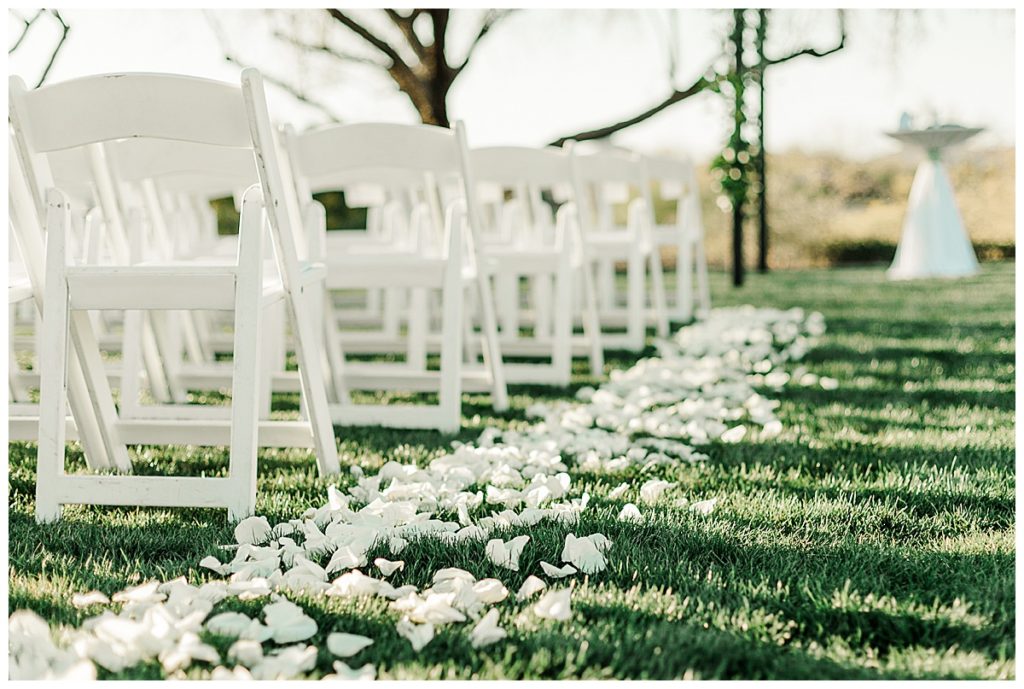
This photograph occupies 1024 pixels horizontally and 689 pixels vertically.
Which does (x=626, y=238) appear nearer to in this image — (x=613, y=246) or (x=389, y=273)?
(x=613, y=246)

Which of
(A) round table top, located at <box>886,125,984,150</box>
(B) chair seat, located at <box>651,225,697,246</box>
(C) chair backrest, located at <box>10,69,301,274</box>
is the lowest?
(B) chair seat, located at <box>651,225,697,246</box>

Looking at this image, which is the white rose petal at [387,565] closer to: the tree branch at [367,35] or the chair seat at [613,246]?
the chair seat at [613,246]

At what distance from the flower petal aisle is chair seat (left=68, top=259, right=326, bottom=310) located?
486mm

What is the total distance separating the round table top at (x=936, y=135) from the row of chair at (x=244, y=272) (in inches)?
245

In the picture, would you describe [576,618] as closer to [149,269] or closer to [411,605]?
[411,605]

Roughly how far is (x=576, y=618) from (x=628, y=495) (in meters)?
0.82

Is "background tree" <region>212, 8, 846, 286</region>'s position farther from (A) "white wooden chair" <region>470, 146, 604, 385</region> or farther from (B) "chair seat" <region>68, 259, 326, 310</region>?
(B) "chair seat" <region>68, 259, 326, 310</region>

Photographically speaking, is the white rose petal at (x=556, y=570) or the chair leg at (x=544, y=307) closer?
the white rose petal at (x=556, y=570)

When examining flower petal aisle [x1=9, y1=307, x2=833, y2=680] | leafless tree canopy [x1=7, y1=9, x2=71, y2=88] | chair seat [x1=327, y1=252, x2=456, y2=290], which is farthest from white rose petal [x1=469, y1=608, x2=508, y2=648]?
leafless tree canopy [x1=7, y1=9, x2=71, y2=88]

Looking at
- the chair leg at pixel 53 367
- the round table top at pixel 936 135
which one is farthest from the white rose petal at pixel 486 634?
the round table top at pixel 936 135

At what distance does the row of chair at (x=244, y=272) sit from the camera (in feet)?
7.63

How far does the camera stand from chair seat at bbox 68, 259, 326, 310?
7.61 feet

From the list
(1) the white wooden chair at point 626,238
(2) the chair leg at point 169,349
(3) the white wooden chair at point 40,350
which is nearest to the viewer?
(3) the white wooden chair at point 40,350

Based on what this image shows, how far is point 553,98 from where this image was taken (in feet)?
40.0
